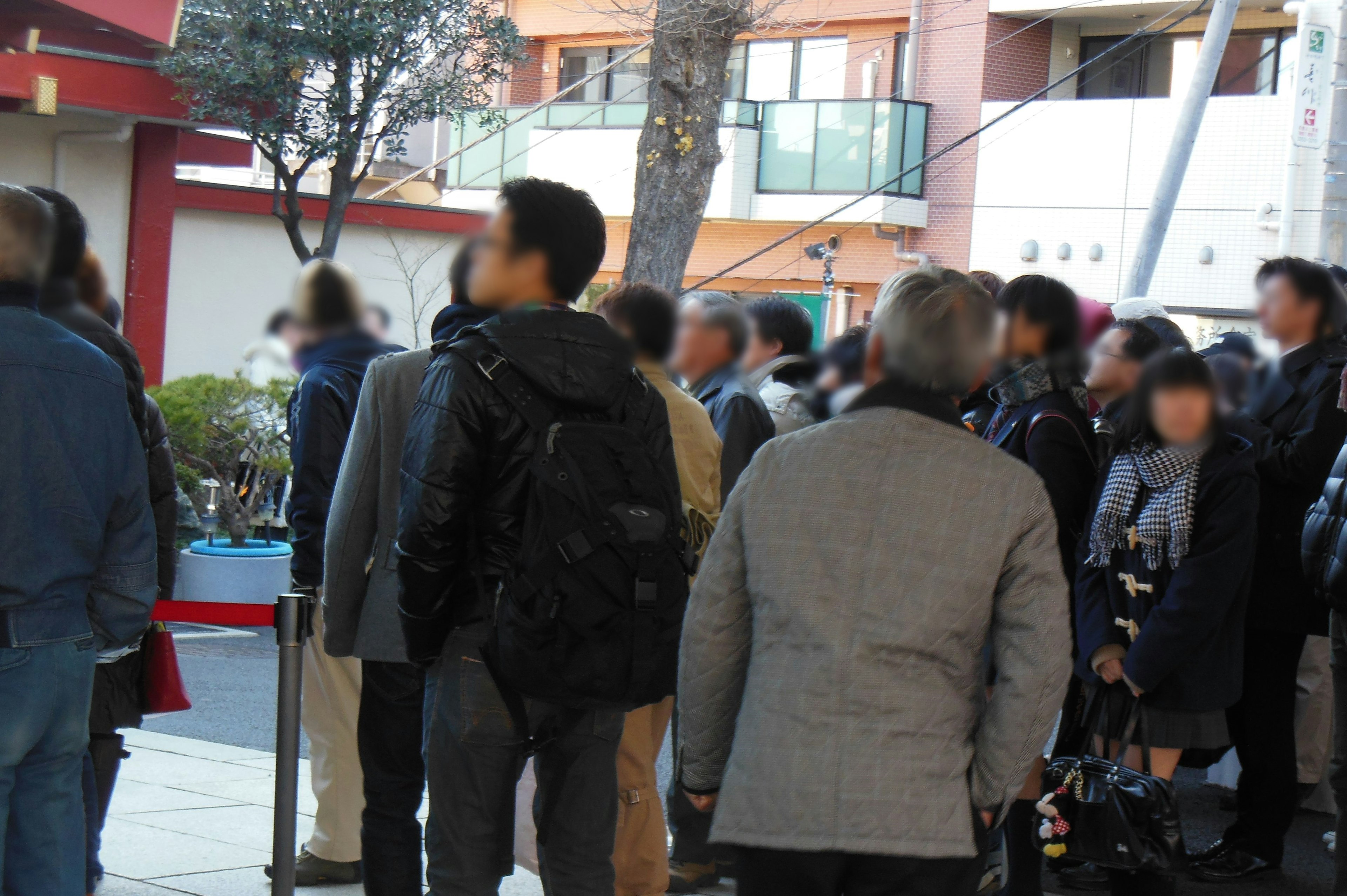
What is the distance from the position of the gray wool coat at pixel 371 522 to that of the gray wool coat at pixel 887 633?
50.7 inches

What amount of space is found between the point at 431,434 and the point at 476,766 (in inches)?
27.8

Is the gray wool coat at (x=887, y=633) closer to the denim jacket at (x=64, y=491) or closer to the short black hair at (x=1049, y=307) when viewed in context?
the denim jacket at (x=64, y=491)

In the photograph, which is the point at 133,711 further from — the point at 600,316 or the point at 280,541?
the point at 280,541

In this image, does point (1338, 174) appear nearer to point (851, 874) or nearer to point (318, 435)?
point (318, 435)

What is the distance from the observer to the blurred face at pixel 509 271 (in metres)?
3.08

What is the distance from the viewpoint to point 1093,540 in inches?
161

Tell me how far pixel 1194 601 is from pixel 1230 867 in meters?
1.48

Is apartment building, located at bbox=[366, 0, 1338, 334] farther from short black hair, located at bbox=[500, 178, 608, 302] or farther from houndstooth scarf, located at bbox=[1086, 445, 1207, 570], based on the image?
short black hair, located at bbox=[500, 178, 608, 302]

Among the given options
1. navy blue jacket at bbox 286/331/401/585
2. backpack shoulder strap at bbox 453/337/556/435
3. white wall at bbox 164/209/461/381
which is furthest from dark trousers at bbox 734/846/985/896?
white wall at bbox 164/209/461/381

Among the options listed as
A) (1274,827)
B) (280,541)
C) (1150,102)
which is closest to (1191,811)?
(1274,827)

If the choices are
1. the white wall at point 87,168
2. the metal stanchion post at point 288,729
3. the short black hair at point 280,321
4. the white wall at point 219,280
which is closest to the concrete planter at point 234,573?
the white wall at point 219,280

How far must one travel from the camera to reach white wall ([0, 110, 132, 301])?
10625mm

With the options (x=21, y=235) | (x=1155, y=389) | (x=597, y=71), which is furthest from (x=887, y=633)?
(x=597, y=71)

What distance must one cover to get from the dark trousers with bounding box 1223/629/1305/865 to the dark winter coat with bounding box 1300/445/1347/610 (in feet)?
2.00
